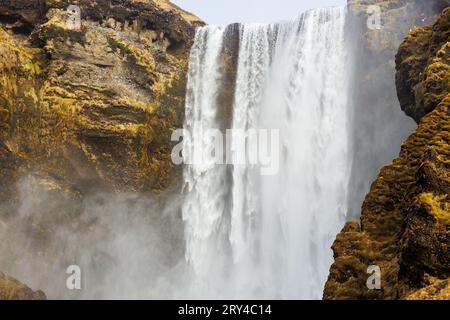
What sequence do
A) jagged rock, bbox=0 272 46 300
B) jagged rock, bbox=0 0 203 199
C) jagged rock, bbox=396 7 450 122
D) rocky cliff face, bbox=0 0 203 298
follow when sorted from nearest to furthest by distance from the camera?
jagged rock, bbox=396 7 450 122 → jagged rock, bbox=0 272 46 300 → rocky cliff face, bbox=0 0 203 298 → jagged rock, bbox=0 0 203 199

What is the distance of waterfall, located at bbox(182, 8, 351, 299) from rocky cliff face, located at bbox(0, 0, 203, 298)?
2.56m

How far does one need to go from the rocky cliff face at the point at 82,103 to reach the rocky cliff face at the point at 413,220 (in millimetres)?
18953

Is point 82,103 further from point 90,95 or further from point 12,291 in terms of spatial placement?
point 12,291

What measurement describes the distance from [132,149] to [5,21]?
37.1 ft

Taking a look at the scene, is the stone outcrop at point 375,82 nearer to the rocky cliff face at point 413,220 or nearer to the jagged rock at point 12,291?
the rocky cliff face at point 413,220

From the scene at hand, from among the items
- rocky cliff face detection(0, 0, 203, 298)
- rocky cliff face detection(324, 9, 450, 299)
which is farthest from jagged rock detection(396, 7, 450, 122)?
rocky cliff face detection(0, 0, 203, 298)

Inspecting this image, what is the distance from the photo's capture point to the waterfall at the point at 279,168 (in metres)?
26.6

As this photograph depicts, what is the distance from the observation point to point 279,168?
29031 millimetres

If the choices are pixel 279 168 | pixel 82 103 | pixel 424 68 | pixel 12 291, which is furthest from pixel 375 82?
pixel 12 291

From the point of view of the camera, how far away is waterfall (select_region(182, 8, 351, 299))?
87.2 ft

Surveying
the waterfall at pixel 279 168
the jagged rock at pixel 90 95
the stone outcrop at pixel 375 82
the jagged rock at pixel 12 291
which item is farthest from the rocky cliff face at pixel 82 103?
the stone outcrop at pixel 375 82

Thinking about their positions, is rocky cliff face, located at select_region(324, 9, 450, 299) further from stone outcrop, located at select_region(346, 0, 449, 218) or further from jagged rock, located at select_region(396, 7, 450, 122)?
stone outcrop, located at select_region(346, 0, 449, 218)

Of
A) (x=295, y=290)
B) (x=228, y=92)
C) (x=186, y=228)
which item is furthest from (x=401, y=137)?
(x=186, y=228)

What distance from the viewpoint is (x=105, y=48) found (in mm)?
28859
